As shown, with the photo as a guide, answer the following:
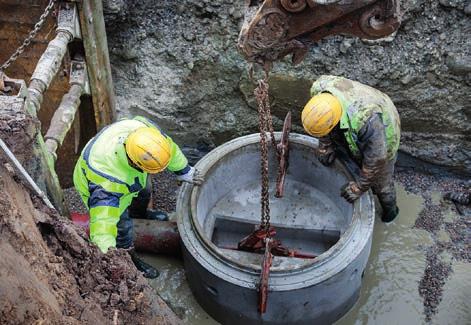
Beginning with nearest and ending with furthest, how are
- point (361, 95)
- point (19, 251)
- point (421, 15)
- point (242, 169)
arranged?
point (19, 251) → point (361, 95) → point (421, 15) → point (242, 169)

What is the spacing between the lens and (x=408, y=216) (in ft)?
18.7

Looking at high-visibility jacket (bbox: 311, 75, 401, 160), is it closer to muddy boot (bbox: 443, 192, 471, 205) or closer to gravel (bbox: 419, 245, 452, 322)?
gravel (bbox: 419, 245, 452, 322)

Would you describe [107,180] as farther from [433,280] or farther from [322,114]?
[433,280]

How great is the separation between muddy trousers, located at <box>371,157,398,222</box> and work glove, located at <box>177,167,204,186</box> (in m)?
1.69

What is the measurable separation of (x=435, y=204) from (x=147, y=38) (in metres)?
3.76

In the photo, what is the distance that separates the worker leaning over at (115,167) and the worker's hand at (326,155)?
4.71ft

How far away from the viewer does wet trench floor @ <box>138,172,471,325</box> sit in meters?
4.97

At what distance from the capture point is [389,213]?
5.54m

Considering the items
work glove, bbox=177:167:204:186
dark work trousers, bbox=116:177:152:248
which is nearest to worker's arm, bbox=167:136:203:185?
work glove, bbox=177:167:204:186

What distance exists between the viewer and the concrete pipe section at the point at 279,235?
432 cm

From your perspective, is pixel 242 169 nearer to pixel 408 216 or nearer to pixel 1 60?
pixel 408 216

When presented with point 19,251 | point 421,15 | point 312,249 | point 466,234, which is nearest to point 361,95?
point 421,15

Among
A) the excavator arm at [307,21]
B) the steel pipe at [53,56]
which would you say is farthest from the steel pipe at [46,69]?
the excavator arm at [307,21]

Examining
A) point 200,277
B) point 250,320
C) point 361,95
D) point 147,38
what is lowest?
point 250,320
